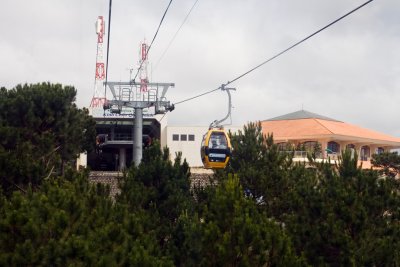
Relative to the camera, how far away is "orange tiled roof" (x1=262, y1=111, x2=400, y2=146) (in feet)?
216

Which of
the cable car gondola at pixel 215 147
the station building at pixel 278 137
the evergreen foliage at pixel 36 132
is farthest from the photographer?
the station building at pixel 278 137

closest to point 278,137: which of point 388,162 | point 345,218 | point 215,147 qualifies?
point 388,162

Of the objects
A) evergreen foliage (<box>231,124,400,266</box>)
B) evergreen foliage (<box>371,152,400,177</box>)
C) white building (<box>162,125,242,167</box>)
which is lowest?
evergreen foliage (<box>231,124,400,266</box>)

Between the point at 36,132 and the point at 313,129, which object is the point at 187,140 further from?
the point at 36,132

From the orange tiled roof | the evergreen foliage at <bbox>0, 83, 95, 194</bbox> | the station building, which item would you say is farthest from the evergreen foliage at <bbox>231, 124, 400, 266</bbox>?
the orange tiled roof

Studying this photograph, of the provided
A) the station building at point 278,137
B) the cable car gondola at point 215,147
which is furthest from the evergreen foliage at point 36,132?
the station building at point 278,137

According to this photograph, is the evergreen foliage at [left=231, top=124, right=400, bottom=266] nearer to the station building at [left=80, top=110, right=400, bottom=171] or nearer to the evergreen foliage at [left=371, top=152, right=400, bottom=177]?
the evergreen foliage at [left=371, top=152, right=400, bottom=177]

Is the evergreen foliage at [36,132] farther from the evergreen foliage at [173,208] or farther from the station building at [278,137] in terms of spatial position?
the station building at [278,137]

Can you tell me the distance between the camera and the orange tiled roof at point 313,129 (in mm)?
65812

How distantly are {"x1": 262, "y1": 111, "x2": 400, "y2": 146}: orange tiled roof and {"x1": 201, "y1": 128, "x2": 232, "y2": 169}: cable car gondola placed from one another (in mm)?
40136

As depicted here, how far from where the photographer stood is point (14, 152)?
2545 centimetres

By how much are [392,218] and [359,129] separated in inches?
2129

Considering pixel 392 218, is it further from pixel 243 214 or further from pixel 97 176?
pixel 97 176

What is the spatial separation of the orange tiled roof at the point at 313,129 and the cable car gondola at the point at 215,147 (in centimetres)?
4014
